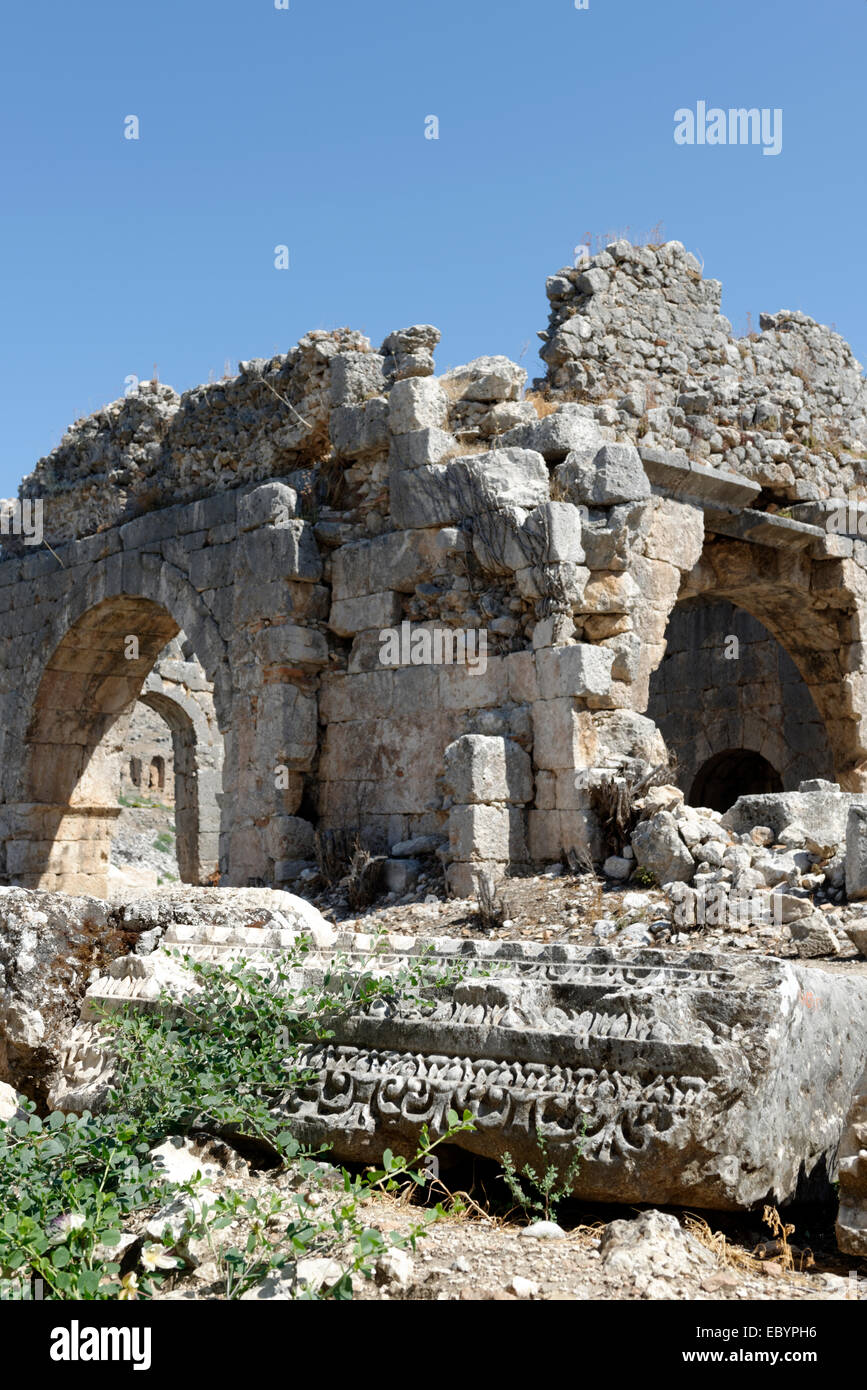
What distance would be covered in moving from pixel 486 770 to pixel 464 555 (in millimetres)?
1626

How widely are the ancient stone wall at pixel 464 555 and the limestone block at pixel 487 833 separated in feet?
0.06

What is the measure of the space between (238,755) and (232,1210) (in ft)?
23.5

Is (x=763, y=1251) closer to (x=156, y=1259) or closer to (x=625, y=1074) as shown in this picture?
(x=625, y=1074)

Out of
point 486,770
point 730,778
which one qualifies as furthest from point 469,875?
point 730,778

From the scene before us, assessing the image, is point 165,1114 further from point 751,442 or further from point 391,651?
point 751,442

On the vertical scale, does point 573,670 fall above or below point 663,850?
above

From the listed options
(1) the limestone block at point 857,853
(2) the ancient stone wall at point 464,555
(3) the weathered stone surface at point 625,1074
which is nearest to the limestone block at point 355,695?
(2) the ancient stone wall at point 464,555

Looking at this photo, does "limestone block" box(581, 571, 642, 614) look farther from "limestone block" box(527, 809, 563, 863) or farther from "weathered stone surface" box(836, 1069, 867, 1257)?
"weathered stone surface" box(836, 1069, 867, 1257)

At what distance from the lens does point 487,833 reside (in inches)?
315

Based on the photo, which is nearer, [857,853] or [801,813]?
[857,853]

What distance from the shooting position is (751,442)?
10.3 metres

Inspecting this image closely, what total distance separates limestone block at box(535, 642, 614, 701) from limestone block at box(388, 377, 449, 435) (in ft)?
6.62

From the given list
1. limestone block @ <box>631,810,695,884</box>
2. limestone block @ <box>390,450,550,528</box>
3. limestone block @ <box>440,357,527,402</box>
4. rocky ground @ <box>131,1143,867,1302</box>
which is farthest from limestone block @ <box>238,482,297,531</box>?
rocky ground @ <box>131,1143,867,1302</box>

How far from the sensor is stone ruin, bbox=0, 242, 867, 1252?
3.92m
